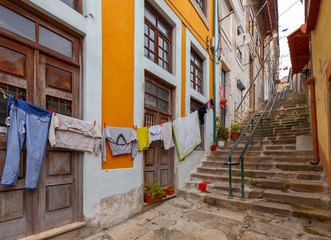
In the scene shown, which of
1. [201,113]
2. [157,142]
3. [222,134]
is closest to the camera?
[157,142]

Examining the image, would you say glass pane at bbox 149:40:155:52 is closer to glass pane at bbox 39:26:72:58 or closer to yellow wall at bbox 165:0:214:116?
yellow wall at bbox 165:0:214:116

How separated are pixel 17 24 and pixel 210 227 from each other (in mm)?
4193

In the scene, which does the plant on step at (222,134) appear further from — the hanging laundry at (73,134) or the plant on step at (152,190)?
the hanging laundry at (73,134)

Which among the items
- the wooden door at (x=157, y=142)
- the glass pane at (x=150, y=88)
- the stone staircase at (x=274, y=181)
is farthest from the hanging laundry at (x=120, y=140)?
the stone staircase at (x=274, y=181)

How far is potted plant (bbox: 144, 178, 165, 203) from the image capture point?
4282 mm

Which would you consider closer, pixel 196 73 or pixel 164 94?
pixel 164 94

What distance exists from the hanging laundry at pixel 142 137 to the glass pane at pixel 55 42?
1885 millimetres

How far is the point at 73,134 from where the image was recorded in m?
2.94

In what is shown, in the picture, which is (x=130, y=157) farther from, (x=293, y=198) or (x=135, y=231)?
(x=293, y=198)

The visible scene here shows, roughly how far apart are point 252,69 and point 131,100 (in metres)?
13.0

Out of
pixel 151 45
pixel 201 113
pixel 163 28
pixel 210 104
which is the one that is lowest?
pixel 201 113

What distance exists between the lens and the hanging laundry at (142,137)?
4.10 m

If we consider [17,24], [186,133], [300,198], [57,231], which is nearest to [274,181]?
[300,198]

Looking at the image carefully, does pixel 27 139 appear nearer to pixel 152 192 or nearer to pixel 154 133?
pixel 154 133
